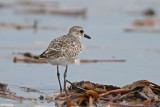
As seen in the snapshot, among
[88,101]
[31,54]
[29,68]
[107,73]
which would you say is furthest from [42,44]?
[88,101]

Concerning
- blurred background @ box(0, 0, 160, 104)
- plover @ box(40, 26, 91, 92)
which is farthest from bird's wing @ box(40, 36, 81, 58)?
blurred background @ box(0, 0, 160, 104)

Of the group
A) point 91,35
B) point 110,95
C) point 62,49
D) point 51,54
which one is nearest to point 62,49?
point 62,49

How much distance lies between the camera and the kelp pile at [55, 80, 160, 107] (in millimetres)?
4742

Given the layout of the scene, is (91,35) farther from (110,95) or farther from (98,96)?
(98,96)

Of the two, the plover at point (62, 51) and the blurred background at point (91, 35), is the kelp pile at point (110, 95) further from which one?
the blurred background at point (91, 35)

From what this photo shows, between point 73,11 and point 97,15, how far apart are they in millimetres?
890

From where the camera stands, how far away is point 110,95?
16.4 ft

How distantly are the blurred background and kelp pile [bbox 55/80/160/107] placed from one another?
810 mm

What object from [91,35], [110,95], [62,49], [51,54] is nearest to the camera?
[110,95]

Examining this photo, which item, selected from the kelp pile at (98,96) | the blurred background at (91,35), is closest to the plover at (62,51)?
the blurred background at (91,35)

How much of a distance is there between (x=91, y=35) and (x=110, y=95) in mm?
5277

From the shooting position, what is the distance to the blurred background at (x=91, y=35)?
22.1 feet

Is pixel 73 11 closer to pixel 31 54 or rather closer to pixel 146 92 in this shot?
pixel 31 54

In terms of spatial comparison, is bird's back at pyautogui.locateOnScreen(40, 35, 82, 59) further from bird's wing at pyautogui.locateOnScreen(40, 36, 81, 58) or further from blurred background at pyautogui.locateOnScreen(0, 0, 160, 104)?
blurred background at pyautogui.locateOnScreen(0, 0, 160, 104)
